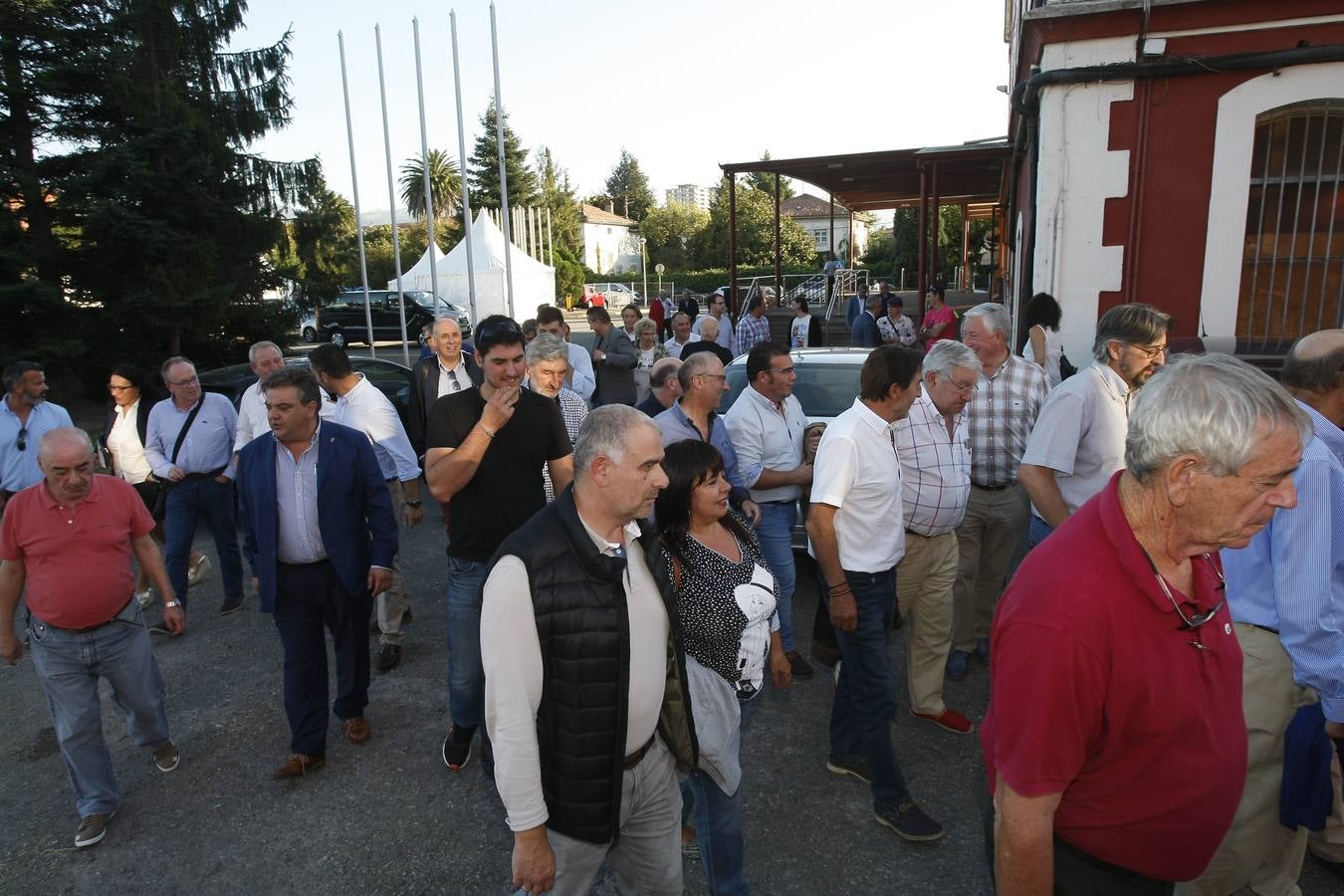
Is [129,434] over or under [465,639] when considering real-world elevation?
over

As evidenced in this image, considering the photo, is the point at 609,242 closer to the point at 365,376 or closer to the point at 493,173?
the point at 493,173

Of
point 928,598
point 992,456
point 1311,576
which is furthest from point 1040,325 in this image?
point 1311,576

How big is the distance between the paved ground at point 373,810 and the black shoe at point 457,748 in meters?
0.09

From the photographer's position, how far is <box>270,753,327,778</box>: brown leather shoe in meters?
4.03

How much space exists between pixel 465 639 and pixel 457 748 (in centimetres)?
62

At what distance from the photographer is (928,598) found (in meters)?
3.94

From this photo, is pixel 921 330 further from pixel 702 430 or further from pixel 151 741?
pixel 151 741

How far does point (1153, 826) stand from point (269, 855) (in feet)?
11.2

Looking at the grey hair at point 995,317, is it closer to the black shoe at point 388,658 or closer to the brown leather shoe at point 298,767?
the black shoe at point 388,658

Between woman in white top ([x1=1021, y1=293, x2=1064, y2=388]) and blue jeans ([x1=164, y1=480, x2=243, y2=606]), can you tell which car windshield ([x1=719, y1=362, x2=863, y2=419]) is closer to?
woman in white top ([x1=1021, y1=293, x2=1064, y2=388])

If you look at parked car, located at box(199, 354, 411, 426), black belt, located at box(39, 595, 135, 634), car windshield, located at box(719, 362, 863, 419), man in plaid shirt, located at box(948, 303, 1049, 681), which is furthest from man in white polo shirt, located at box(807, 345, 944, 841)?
parked car, located at box(199, 354, 411, 426)

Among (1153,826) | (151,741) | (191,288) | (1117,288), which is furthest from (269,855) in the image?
(191,288)

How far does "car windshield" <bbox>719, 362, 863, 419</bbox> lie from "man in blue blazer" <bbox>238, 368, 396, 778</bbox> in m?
3.31

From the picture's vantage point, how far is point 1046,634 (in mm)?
1510
